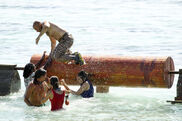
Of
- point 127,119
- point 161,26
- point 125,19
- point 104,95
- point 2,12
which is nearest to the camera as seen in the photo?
point 127,119

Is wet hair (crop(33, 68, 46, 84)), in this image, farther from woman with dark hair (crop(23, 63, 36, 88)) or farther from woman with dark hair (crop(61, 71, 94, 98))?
woman with dark hair (crop(23, 63, 36, 88))

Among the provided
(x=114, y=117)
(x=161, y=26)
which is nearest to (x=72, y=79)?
(x=114, y=117)

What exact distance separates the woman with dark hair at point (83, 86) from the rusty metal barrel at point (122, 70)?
188mm

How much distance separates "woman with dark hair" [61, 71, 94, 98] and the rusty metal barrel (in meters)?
0.19

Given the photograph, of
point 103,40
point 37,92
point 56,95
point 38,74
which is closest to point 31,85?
point 37,92

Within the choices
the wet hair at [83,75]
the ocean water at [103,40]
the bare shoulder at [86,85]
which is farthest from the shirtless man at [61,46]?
the ocean water at [103,40]

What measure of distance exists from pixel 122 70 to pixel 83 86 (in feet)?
3.29

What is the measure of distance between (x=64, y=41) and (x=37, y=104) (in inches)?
71.7

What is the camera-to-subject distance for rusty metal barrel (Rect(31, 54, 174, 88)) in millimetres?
13828

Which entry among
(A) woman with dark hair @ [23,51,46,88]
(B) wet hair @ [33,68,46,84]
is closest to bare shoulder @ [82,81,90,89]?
(A) woman with dark hair @ [23,51,46,88]

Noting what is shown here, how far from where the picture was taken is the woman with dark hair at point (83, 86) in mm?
14070

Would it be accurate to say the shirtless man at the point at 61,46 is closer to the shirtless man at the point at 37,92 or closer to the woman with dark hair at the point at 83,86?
the woman with dark hair at the point at 83,86

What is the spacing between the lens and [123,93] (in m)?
16.3

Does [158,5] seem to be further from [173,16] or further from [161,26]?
[161,26]
